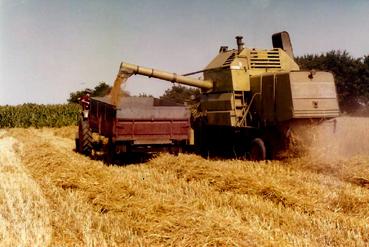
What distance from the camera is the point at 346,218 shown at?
5211 millimetres

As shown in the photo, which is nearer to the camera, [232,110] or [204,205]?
[204,205]

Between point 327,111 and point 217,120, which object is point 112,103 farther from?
point 327,111

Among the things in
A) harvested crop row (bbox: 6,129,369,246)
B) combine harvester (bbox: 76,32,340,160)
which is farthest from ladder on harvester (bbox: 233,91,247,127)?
harvested crop row (bbox: 6,129,369,246)

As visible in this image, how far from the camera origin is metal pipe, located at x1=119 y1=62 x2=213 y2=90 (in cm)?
1154

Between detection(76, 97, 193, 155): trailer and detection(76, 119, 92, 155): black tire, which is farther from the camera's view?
detection(76, 119, 92, 155): black tire

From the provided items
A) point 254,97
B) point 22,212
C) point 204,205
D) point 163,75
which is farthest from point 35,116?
point 204,205

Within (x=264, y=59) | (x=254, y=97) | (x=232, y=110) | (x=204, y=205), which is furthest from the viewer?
(x=264, y=59)

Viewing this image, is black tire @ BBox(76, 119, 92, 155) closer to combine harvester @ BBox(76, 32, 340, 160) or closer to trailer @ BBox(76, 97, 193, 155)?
combine harvester @ BBox(76, 32, 340, 160)

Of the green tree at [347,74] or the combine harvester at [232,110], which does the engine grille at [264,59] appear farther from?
the green tree at [347,74]

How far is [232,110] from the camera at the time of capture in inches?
451

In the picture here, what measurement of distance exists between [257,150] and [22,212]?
6.45 metres

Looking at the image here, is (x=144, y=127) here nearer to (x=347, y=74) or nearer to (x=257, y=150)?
(x=257, y=150)

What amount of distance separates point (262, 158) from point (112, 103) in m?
3.82

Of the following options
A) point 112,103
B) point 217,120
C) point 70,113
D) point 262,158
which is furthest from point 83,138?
point 70,113
